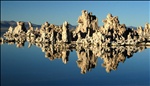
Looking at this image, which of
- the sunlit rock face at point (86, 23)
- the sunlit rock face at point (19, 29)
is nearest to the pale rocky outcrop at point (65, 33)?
the sunlit rock face at point (86, 23)

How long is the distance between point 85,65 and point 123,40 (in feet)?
91.1

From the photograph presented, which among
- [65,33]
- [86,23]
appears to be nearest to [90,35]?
[86,23]

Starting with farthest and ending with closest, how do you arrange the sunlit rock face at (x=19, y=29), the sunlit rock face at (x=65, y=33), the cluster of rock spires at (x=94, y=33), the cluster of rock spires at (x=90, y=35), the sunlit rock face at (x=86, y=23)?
the sunlit rock face at (x=19, y=29) → the sunlit rock face at (x=86, y=23) → the sunlit rock face at (x=65, y=33) → the cluster of rock spires at (x=94, y=33) → the cluster of rock spires at (x=90, y=35)

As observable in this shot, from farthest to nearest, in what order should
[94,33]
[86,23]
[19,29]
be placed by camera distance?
[19,29], [86,23], [94,33]

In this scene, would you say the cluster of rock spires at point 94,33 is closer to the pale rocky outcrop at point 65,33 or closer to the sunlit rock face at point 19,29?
the pale rocky outcrop at point 65,33

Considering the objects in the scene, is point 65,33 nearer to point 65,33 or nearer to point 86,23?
point 65,33

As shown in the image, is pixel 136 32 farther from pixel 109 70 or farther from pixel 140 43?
pixel 109 70

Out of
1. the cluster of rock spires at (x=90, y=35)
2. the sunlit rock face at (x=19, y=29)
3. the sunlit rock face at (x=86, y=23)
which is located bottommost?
the cluster of rock spires at (x=90, y=35)

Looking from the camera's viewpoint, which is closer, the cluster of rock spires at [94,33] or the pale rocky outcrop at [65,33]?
the cluster of rock spires at [94,33]

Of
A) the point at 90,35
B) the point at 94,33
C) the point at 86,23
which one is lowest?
the point at 94,33

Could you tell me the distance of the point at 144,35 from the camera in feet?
198

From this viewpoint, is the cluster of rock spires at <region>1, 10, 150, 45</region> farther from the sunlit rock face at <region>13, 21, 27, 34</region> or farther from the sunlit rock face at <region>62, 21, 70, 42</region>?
the sunlit rock face at <region>13, 21, 27, 34</region>

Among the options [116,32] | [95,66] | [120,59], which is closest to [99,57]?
[120,59]

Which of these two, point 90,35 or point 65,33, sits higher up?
point 90,35
